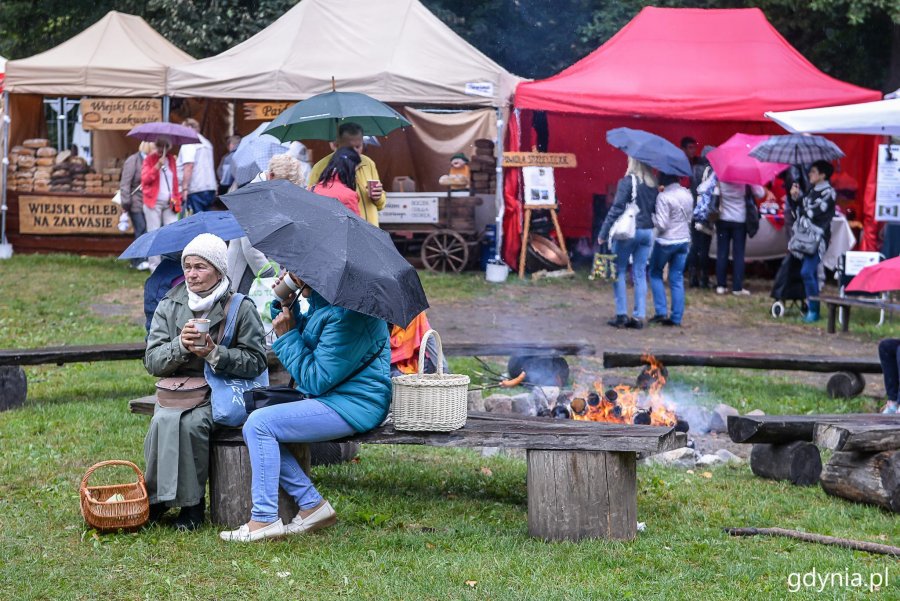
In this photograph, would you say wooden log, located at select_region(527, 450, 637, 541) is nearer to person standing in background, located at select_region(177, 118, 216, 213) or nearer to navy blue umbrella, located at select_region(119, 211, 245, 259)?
navy blue umbrella, located at select_region(119, 211, 245, 259)

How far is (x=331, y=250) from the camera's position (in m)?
5.26

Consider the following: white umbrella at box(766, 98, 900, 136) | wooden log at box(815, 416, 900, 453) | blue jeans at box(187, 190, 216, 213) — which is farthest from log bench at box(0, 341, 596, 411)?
blue jeans at box(187, 190, 216, 213)

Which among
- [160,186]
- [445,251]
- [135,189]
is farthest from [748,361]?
[135,189]

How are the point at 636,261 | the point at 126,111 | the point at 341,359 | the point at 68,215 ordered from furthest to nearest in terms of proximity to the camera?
the point at 68,215 → the point at 126,111 → the point at 636,261 → the point at 341,359

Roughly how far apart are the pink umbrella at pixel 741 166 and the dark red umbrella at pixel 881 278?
745 centimetres

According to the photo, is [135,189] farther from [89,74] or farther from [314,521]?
[314,521]

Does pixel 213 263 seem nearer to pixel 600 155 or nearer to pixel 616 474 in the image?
pixel 616 474

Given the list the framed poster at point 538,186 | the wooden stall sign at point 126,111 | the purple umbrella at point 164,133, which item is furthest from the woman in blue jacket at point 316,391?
the wooden stall sign at point 126,111

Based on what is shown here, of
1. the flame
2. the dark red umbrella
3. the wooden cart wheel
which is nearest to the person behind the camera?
the dark red umbrella

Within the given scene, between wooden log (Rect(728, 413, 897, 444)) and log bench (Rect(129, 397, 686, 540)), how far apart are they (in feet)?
4.54

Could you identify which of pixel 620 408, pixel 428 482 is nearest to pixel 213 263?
pixel 428 482

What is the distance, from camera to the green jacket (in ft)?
18.0

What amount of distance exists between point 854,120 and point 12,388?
8.84m

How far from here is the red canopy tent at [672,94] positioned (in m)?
15.8
